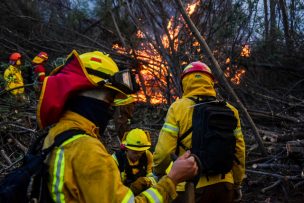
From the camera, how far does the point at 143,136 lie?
5.18m

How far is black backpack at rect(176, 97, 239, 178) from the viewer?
338cm

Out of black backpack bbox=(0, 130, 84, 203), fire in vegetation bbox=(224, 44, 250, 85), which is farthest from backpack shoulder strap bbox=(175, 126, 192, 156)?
fire in vegetation bbox=(224, 44, 250, 85)

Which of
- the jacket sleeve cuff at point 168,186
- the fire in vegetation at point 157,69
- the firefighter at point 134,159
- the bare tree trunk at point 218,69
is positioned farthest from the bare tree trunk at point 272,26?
the jacket sleeve cuff at point 168,186

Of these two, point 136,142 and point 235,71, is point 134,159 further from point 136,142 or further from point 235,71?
point 235,71

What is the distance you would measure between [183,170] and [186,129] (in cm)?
141

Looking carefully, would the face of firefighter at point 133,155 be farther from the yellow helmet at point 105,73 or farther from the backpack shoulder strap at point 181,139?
the yellow helmet at point 105,73

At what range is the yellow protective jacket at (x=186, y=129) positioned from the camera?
3569mm

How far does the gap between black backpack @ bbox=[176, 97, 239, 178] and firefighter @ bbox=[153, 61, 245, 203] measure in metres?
0.07

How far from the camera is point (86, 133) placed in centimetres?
203

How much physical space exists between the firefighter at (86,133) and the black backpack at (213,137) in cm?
120

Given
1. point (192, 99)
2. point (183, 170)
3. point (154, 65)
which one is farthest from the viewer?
point (154, 65)

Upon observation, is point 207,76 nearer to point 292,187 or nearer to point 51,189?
point 51,189

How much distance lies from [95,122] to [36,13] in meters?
13.1

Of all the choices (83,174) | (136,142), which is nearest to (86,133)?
(83,174)
